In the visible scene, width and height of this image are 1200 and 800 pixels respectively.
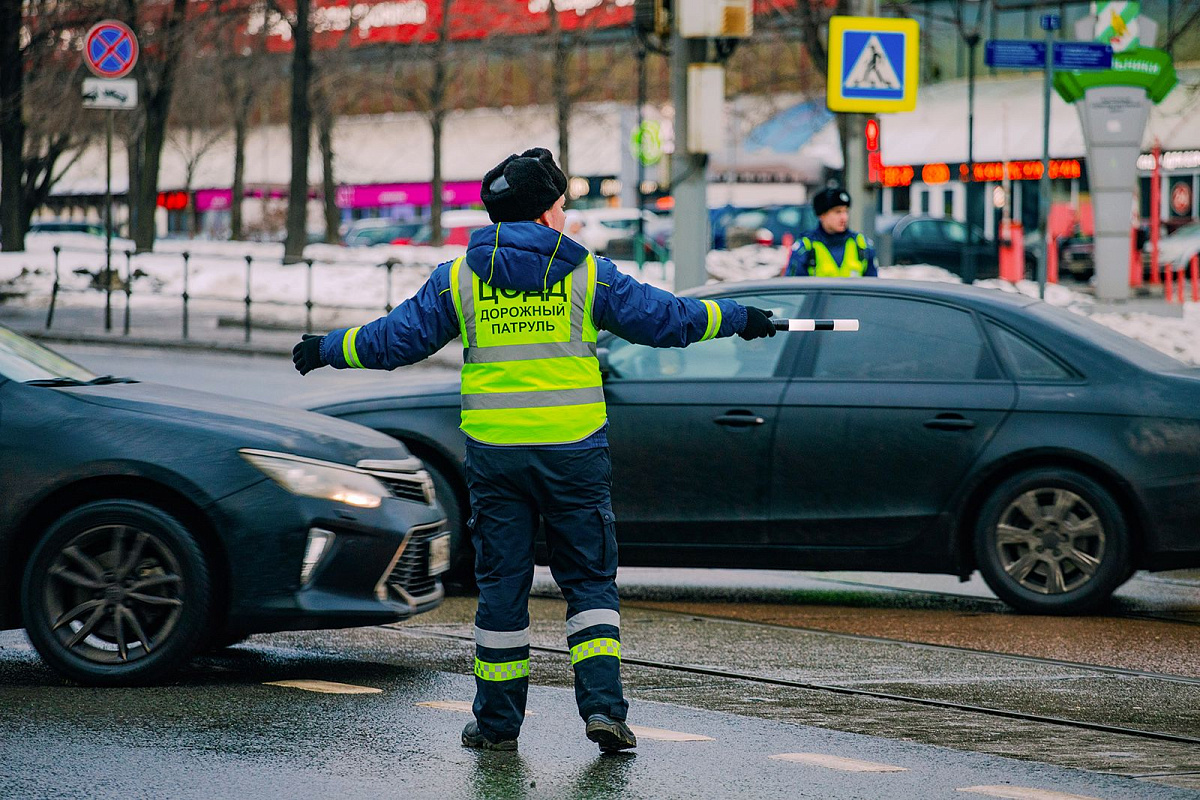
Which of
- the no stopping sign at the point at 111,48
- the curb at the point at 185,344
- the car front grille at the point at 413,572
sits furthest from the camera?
the curb at the point at 185,344

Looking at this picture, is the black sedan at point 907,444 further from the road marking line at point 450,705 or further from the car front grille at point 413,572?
the road marking line at point 450,705

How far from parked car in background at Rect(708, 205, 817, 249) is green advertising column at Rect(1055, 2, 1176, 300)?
41.6 ft

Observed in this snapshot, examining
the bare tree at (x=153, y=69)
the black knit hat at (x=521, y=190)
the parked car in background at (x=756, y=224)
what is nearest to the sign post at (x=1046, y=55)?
the black knit hat at (x=521, y=190)

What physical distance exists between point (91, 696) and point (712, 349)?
134 inches

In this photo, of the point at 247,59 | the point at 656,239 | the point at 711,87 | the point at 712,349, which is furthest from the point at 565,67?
the point at 712,349

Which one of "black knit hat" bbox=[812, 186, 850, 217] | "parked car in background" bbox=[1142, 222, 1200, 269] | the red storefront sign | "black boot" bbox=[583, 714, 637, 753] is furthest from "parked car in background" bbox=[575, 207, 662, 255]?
"black boot" bbox=[583, 714, 637, 753]

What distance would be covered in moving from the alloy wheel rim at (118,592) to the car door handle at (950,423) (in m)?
3.38

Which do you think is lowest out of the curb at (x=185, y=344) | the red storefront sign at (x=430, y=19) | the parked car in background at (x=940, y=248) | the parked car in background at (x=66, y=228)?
the curb at (x=185, y=344)

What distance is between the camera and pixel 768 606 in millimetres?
8219

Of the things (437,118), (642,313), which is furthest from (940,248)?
(642,313)

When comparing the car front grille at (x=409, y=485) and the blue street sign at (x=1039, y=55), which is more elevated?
the blue street sign at (x=1039, y=55)

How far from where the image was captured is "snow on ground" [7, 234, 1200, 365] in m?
23.2

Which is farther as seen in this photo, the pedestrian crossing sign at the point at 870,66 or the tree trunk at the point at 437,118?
the tree trunk at the point at 437,118

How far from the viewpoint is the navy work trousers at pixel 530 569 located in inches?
201
